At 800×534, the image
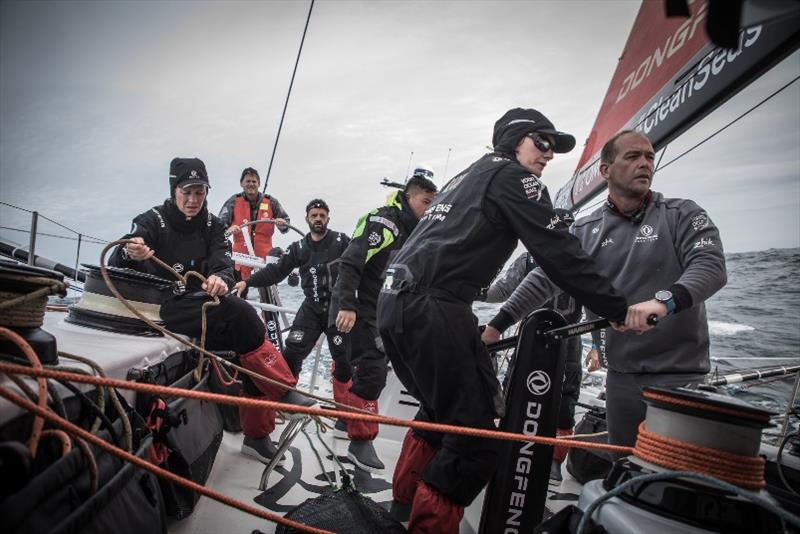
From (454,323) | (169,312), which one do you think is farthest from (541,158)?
(169,312)

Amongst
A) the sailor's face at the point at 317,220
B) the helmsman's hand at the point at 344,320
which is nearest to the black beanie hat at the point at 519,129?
the helmsman's hand at the point at 344,320

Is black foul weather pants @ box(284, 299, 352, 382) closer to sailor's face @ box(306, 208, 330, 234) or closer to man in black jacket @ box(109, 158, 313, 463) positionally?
sailor's face @ box(306, 208, 330, 234)

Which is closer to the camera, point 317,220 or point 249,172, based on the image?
point 317,220

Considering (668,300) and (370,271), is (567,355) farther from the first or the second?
(370,271)

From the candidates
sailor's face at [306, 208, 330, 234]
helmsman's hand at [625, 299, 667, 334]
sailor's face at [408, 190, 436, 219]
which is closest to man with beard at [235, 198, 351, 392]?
sailor's face at [306, 208, 330, 234]

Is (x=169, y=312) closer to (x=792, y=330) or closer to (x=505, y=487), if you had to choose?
(x=505, y=487)

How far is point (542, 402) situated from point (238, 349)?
5.90ft

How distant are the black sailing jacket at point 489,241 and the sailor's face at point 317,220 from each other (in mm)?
2800

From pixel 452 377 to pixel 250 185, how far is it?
5263mm

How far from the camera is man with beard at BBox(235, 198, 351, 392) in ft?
13.8

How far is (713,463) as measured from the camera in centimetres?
103

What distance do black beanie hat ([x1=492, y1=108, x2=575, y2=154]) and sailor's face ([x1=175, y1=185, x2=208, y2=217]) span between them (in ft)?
7.41

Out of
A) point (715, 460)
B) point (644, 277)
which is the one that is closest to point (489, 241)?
point (644, 277)

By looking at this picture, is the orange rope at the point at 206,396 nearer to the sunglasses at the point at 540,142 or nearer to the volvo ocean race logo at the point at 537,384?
the volvo ocean race logo at the point at 537,384
